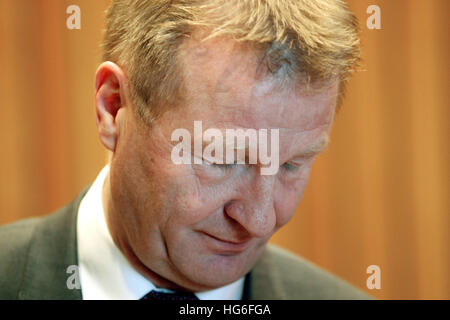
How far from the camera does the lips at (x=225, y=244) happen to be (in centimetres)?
114

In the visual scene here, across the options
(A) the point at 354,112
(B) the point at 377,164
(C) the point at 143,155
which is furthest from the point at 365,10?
(C) the point at 143,155

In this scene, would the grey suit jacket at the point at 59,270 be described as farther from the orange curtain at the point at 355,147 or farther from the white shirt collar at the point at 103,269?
the orange curtain at the point at 355,147

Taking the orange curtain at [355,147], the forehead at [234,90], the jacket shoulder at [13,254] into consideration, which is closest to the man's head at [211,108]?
the forehead at [234,90]

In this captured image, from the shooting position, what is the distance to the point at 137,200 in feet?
3.71

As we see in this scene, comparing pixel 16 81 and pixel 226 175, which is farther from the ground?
pixel 16 81

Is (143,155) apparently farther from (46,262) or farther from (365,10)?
(365,10)

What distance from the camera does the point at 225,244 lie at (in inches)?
45.1

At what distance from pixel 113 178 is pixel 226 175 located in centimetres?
25

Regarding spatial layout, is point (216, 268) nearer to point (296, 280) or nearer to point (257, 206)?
point (257, 206)

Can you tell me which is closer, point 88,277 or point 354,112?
point 88,277

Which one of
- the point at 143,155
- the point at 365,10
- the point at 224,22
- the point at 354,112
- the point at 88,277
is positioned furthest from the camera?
the point at 354,112

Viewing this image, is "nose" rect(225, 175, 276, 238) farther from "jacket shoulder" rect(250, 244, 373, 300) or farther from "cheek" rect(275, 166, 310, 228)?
"jacket shoulder" rect(250, 244, 373, 300)

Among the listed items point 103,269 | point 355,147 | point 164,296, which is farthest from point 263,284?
point 355,147

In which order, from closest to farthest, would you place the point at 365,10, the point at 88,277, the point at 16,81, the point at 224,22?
the point at 224,22 → the point at 88,277 → the point at 365,10 → the point at 16,81
